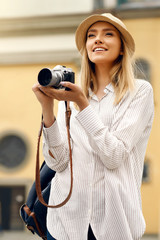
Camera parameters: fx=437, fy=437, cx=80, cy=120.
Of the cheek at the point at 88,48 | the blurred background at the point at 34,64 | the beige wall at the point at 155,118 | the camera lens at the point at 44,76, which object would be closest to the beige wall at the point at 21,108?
the blurred background at the point at 34,64

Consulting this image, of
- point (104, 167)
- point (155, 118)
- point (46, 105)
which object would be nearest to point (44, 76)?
point (46, 105)

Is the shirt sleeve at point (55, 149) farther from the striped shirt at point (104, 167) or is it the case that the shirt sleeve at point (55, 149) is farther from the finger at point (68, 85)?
the finger at point (68, 85)

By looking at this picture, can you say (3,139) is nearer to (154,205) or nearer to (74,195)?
(154,205)

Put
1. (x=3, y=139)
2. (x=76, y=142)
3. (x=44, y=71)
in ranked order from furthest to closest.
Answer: (x=3, y=139)
(x=76, y=142)
(x=44, y=71)

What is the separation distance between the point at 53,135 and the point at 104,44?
46cm

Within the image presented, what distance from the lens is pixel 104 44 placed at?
1917 millimetres

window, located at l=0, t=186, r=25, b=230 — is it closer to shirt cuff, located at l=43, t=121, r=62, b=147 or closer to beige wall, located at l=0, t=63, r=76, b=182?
beige wall, located at l=0, t=63, r=76, b=182

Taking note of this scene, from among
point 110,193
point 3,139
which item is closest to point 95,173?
point 110,193

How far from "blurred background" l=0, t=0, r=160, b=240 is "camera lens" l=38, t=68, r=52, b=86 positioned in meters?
6.99

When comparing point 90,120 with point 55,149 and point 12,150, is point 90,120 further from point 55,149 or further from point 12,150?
point 12,150

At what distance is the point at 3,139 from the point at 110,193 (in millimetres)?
7883

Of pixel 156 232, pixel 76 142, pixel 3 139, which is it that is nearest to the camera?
pixel 76 142

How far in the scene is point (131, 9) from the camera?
8.57 meters

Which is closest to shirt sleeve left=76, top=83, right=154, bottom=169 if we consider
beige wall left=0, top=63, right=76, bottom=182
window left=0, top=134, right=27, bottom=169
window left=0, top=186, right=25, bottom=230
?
beige wall left=0, top=63, right=76, bottom=182
